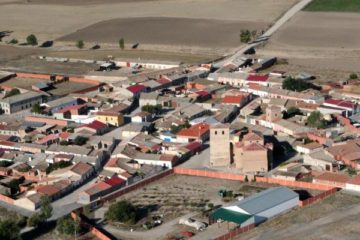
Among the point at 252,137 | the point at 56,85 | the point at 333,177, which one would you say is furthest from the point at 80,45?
the point at 333,177

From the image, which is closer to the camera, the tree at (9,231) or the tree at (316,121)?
the tree at (9,231)

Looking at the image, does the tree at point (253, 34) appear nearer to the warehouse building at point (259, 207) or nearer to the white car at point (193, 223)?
the warehouse building at point (259, 207)

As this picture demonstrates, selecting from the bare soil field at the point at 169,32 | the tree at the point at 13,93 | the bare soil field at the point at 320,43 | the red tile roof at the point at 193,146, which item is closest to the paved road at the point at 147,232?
the red tile roof at the point at 193,146

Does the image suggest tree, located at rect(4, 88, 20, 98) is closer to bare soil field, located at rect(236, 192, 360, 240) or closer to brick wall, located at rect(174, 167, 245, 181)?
brick wall, located at rect(174, 167, 245, 181)

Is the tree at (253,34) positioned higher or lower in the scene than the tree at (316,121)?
higher

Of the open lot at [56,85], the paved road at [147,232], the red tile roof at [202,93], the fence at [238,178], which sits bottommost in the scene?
the paved road at [147,232]

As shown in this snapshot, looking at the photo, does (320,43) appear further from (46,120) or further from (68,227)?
(68,227)
